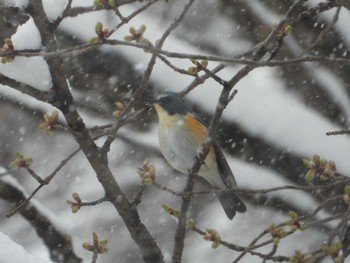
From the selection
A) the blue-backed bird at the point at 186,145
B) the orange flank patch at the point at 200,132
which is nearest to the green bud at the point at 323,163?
the blue-backed bird at the point at 186,145

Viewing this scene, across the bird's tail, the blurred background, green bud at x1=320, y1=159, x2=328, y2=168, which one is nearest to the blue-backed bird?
the bird's tail

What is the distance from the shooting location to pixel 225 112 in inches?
197

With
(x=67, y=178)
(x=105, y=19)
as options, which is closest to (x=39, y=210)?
(x=105, y=19)

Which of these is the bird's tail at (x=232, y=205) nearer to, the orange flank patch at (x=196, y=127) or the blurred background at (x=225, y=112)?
the orange flank patch at (x=196, y=127)

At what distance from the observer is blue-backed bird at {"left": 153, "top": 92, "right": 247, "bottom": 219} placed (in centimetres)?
432

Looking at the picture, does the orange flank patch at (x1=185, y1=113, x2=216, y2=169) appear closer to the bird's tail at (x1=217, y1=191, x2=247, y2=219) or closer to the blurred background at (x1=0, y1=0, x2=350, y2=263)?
the bird's tail at (x1=217, y1=191, x2=247, y2=219)

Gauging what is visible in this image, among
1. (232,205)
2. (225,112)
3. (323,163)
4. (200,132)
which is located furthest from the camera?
(225,112)

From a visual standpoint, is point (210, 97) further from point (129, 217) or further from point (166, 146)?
point (129, 217)

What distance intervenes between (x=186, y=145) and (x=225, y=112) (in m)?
0.72

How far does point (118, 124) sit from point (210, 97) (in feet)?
7.13

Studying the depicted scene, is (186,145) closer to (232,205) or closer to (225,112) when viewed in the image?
(232,205)

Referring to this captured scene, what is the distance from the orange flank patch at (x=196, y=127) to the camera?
14.5 ft

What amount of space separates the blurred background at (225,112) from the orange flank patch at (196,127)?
445 millimetres

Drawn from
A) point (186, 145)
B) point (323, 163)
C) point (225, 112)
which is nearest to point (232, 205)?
point (186, 145)
